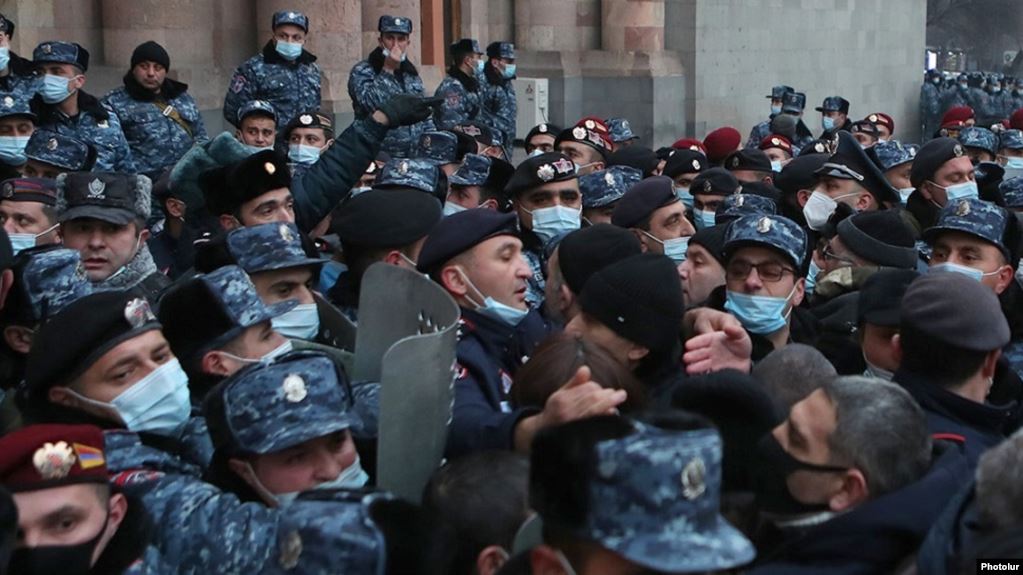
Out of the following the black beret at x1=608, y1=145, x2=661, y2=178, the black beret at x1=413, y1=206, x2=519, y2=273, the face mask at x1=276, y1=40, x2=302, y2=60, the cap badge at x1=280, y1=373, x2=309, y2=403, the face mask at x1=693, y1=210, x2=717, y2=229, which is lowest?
the face mask at x1=693, y1=210, x2=717, y2=229

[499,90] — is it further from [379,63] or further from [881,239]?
[881,239]

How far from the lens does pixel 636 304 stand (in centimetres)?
421

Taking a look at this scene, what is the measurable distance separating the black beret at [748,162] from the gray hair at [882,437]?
6559 millimetres

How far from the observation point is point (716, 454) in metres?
2.43

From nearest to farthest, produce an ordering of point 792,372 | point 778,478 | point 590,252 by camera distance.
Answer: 1. point 778,478
2. point 792,372
3. point 590,252

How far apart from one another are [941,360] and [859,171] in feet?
12.8

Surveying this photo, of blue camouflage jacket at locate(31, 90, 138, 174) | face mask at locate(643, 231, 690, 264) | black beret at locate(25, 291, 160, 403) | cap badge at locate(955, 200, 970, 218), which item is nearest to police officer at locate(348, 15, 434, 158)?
blue camouflage jacket at locate(31, 90, 138, 174)

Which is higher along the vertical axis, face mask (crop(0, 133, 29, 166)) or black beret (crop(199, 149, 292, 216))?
black beret (crop(199, 149, 292, 216))

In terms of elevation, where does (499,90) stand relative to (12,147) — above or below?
below

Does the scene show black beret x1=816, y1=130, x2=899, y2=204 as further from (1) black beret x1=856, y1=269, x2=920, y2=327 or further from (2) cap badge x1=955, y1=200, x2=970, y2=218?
(1) black beret x1=856, y1=269, x2=920, y2=327

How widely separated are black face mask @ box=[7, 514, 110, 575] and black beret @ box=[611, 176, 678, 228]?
4126 mm

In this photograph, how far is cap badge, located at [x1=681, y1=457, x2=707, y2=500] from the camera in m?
2.36

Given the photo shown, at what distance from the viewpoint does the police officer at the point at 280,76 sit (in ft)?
36.0

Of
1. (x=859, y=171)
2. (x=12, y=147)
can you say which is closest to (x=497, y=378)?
(x=859, y=171)
